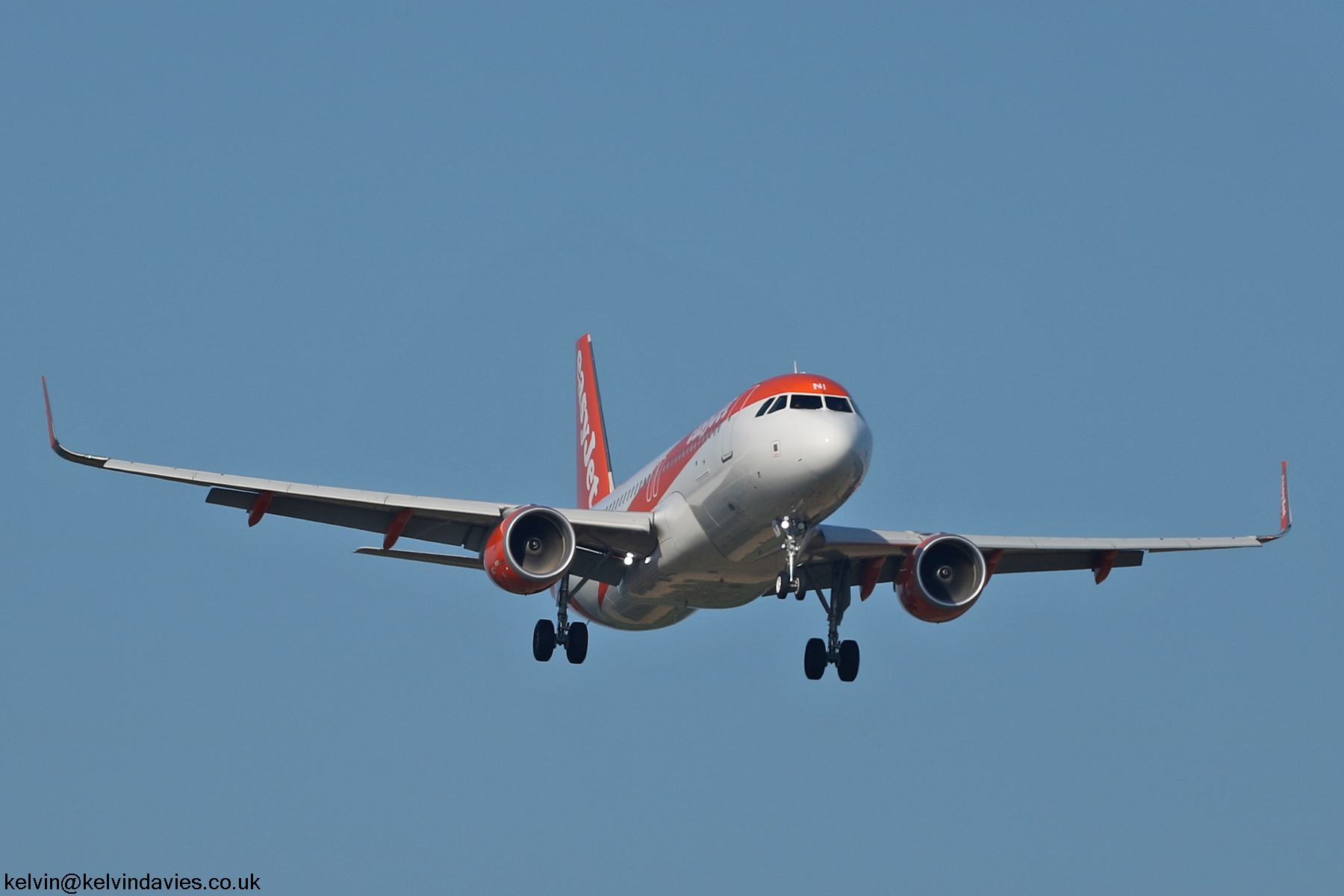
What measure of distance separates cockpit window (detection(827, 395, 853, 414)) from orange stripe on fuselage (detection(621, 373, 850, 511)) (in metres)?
0.15

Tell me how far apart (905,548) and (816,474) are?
23.2ft

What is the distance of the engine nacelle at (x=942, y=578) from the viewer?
37.3 m

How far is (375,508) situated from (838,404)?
10.2 m

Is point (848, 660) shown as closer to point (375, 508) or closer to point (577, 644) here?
point (577, 644)

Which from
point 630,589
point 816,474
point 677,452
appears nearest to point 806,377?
point 816,474

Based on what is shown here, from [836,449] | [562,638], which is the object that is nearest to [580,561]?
[562,638]

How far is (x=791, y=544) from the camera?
108 ft

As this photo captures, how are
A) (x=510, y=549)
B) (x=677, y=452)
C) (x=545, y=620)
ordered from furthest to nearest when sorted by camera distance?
(x=545, y=620)
(x=677, y=452)
(x=510, y=549)

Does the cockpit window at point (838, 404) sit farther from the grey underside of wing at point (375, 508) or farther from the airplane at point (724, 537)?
the grey underside of wing at point (375, 508)

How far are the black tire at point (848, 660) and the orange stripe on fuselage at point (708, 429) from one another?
5554 millimetres

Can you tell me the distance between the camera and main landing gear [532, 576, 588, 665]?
134 feet

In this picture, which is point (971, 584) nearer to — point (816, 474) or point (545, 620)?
point (816, 474)

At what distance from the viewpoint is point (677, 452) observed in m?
37.4

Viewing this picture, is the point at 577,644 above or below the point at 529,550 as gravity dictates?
below
